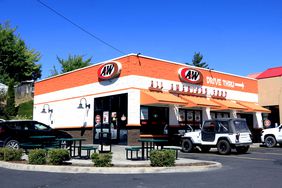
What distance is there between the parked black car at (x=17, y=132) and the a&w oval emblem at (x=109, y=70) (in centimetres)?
651

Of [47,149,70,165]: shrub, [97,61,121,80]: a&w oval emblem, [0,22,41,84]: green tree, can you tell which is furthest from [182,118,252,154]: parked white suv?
[0,22,41,84]: green tree

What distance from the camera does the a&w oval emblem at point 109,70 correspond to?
2416 centimetres

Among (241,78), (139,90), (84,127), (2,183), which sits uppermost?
(241,78)

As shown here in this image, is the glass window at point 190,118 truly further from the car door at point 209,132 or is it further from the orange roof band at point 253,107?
the car door at point 209,132

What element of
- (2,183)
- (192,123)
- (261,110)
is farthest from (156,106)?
(2,183)

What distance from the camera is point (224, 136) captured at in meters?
18.3

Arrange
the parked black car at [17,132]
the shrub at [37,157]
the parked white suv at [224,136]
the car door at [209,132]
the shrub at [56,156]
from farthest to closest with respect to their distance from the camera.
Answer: the car door at [209,132] < the parked white suv at [224,136] < the parked black car at [17,132] < the shrub at [37,157] < the shrub at [56,156]

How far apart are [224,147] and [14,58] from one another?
45.2m

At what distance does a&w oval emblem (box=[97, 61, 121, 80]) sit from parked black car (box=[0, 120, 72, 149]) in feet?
21.4

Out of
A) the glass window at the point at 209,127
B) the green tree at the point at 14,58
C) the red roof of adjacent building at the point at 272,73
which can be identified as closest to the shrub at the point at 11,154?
the glass window at the point at 209,127

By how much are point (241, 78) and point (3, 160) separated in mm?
22696

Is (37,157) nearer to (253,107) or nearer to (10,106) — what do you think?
(253,107)

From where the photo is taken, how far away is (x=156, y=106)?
2428cm

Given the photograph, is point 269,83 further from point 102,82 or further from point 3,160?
point 3,160
